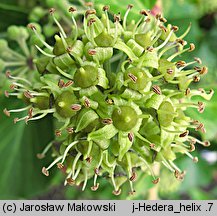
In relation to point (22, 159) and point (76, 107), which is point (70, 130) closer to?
point (76, 107)

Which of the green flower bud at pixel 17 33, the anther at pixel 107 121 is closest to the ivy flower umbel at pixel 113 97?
the anther at pixel 107 121

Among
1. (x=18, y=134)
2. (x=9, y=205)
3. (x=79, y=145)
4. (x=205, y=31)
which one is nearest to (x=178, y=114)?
(x=79, y=145)

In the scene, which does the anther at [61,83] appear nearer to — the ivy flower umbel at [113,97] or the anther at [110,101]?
the ivy flower umbel at [113,97]

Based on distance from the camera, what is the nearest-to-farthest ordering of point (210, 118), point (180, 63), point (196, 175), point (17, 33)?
point (180, 63) → point (17, 33) → point (210, 118) → point (196, 175)

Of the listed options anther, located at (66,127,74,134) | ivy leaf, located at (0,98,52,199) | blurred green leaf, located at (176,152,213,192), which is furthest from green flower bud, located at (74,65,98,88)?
blurred green leaf, located at (176,152,213,192)

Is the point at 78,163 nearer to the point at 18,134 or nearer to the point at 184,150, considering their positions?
the point at 184,150

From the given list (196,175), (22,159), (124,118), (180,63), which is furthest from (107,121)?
(196,175)

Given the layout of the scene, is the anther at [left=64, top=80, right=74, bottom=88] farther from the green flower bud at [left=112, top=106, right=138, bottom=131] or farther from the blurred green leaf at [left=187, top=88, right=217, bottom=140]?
the blurred green leaf at [left=187, top=88, right=217, bottom=140]
